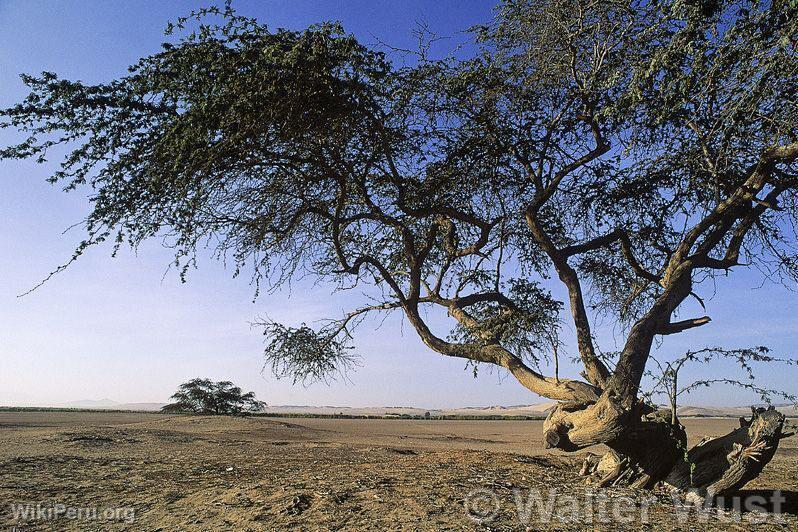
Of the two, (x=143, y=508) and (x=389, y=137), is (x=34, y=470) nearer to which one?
(x=143, y=508)

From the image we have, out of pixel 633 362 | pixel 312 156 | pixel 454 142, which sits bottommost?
pixel 633 362

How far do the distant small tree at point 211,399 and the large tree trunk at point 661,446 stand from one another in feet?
126

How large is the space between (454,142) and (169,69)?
4710mm

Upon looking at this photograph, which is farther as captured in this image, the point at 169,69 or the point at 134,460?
the point at 134,460

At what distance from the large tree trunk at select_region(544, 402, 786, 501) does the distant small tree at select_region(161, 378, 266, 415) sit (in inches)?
1516

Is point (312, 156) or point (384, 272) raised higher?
point (312, 156)

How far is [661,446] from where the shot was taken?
→ 748 cm

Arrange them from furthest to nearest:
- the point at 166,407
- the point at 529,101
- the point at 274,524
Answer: the point at 166,407, the point at 529,101, the point at 274,524

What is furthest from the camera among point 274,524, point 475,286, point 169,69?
point 475,286

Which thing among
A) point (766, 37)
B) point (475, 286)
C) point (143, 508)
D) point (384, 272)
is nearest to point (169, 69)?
point (384, 272)

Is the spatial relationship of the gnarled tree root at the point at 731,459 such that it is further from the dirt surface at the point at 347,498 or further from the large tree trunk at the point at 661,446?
the dirt surface at the point at 347,498

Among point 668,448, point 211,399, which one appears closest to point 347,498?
point 668,448

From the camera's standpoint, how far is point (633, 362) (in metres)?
A: 7.82

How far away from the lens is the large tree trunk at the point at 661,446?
6.81 metres
